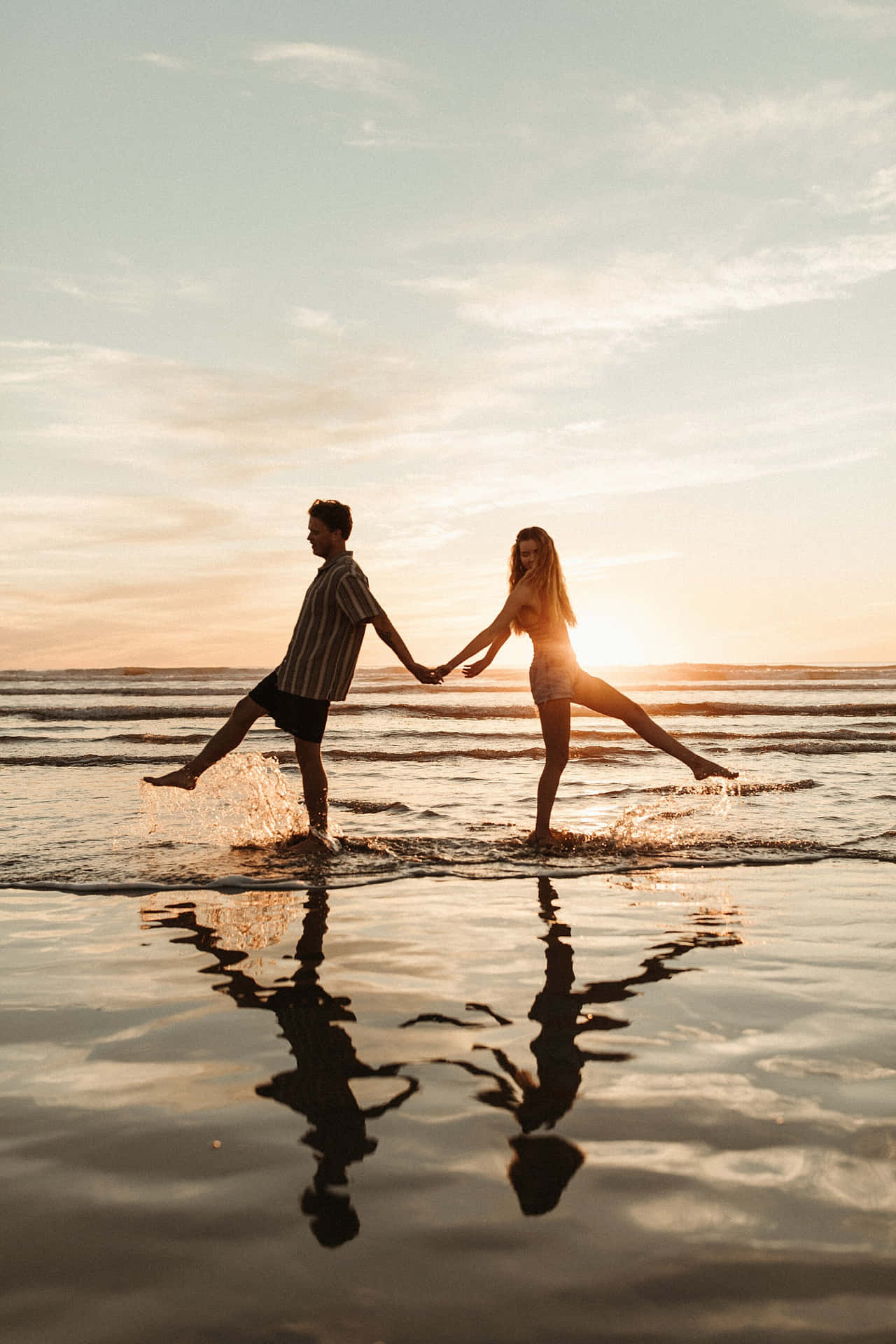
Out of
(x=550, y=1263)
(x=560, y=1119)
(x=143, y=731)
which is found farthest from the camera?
(x=143, y=731)

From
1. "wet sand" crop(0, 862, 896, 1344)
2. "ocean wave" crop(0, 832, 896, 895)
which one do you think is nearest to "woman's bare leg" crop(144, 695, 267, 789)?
"ocean wave" crop(0, 832, 896, 895)

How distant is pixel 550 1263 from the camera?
211 centimetres

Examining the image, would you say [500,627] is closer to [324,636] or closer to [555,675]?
[555,675]

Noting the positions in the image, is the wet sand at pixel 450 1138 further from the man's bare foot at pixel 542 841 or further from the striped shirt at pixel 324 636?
the striped shirt at pixel 324 636

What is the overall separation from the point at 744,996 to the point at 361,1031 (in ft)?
4.61

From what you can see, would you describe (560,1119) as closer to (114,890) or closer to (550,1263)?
(550,1263)

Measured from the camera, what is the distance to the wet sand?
2002mm

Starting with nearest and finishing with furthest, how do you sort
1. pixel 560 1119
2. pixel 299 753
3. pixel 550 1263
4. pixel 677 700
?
pixel 550 1263 → pixel 560 1119 → pixel 299 753 → pixel 677 700

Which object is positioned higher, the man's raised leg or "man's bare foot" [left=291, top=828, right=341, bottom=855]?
the man's raised leg

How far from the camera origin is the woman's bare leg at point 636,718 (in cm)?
795

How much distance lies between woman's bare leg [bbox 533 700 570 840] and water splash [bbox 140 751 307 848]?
6.46 feet

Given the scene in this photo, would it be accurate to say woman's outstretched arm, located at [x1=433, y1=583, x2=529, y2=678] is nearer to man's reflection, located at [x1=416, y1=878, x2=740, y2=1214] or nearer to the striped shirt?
the striped shirt

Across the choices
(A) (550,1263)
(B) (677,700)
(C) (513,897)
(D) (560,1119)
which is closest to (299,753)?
(C) (513,897)

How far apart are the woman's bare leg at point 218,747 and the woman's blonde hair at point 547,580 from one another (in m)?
2.05
